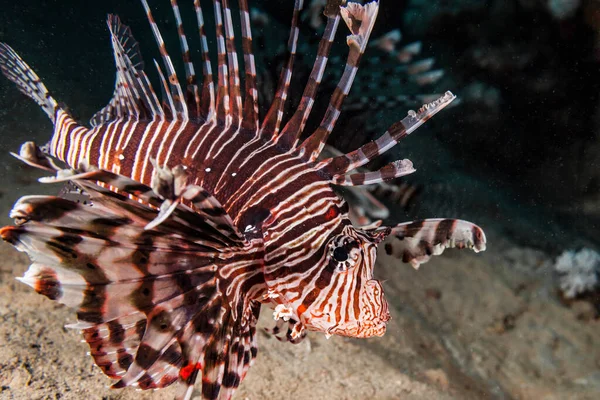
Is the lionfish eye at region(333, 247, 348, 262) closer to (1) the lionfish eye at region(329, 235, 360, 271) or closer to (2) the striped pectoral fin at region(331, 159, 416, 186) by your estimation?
(1) the lionfish eye at region(329, 235, 360, 271)

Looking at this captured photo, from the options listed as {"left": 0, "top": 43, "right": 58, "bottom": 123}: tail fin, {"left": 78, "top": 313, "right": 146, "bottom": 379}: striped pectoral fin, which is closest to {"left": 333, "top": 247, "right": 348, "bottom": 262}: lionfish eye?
{"left": 78, "top": 313, "right": 146, "bottom": 379}: striped pectoral fin

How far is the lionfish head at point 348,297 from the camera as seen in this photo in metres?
1.92

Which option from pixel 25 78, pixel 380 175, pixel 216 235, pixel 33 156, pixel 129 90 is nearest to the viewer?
pixel 33 156

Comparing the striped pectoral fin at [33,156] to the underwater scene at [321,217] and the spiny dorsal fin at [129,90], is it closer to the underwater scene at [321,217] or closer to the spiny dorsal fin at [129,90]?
the underwater scene at [321,217]

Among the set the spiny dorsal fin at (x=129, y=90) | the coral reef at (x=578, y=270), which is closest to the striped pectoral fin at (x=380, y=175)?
the spiny dorsal fin at (x=129, y=90)

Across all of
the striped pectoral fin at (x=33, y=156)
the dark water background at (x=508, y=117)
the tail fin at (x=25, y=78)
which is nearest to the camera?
the striped pectoral fin at (x=33, y=156)

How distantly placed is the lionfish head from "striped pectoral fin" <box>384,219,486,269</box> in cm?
41

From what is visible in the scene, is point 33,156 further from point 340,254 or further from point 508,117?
point 508,117

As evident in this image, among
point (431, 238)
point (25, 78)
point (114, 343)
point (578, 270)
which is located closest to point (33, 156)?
point (114, 343)

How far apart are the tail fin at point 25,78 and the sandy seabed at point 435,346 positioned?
5.35 ft

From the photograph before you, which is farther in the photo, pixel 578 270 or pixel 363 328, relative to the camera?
pixel 578 270

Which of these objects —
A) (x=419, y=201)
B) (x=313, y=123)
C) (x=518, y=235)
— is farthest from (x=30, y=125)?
(x=518, y=235)

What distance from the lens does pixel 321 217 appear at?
2.08 metres

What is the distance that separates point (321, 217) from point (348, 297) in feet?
1.38
